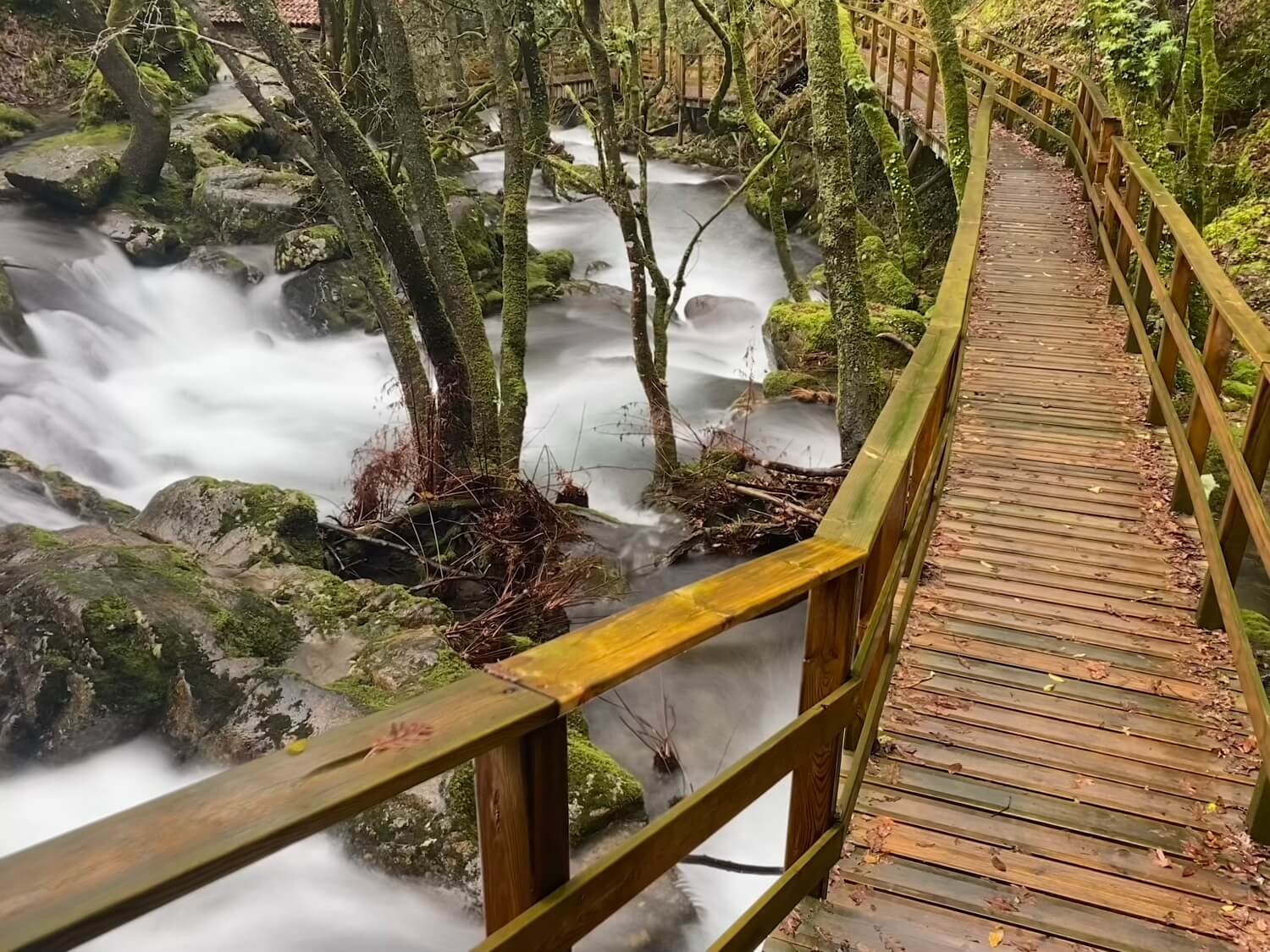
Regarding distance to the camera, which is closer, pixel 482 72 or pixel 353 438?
pixel 353 438

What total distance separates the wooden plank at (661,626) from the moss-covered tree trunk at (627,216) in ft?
25.4

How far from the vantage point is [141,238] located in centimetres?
1481

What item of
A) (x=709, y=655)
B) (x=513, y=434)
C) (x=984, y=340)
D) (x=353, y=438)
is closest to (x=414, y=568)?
(x=513, y=434)

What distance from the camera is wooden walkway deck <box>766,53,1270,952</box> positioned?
2.65 metres

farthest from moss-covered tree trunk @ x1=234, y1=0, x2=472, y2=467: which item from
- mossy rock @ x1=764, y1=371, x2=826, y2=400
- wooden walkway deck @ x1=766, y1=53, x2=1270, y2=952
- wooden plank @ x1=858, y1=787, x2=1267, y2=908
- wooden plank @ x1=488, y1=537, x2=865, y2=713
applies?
wooden plank @ x1=488, y1=537, x2=865, y2=713

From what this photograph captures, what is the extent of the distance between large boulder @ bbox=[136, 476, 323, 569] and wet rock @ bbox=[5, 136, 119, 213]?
9.38m

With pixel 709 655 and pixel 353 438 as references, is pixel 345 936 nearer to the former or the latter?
pixel 709 655

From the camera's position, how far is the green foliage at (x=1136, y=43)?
386 inches

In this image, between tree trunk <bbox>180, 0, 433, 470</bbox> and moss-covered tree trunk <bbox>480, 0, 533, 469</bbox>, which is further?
tree trunk <bbox>180, 0, 433, 470</bbox>

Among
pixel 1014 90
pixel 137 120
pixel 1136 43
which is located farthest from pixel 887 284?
pixel 137 120

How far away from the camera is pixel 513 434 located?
8.88 m

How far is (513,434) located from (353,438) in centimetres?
412

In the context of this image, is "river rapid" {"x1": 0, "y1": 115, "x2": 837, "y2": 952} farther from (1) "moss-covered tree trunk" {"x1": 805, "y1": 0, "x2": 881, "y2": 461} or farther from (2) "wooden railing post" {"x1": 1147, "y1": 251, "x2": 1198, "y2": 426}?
(2) "wooden railing post" {"x1": 1147, "y1": 251, "x2": 1198, "y2": 426}

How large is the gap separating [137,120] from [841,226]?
14.0 meters
